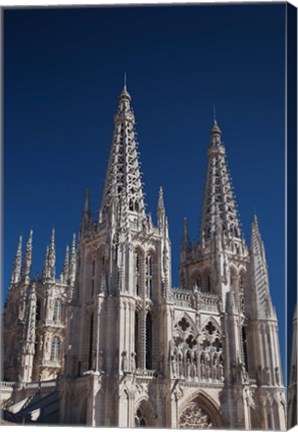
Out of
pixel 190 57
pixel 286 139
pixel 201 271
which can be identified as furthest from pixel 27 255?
pixel 286 139

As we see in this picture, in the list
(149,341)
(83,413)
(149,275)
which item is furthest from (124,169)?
(83,413)

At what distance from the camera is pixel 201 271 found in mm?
42094

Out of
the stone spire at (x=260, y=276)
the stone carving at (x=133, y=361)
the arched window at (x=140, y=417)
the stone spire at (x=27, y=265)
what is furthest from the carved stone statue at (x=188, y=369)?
the stone spire at (x=27, y=265)

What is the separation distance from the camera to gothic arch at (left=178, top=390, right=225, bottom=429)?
109 ft

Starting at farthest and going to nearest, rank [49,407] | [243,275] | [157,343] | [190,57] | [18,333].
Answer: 1. [18,333]
2. [243,275]
3. [157,343]
4. [49,407]
5. [190,57]

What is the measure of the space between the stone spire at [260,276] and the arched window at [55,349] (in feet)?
59.2

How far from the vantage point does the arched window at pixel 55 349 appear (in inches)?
1841

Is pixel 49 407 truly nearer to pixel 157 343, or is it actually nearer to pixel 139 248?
pixel 157 343

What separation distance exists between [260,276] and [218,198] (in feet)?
Result: 26.2

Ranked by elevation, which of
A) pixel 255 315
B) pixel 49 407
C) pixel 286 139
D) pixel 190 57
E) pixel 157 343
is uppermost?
pixel 190 57

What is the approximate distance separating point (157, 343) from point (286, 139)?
17.9 metres

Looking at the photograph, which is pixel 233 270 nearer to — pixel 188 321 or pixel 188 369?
pixel 188 321

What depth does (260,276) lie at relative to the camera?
130 ft

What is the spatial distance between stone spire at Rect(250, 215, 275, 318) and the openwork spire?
2727 millimetres
